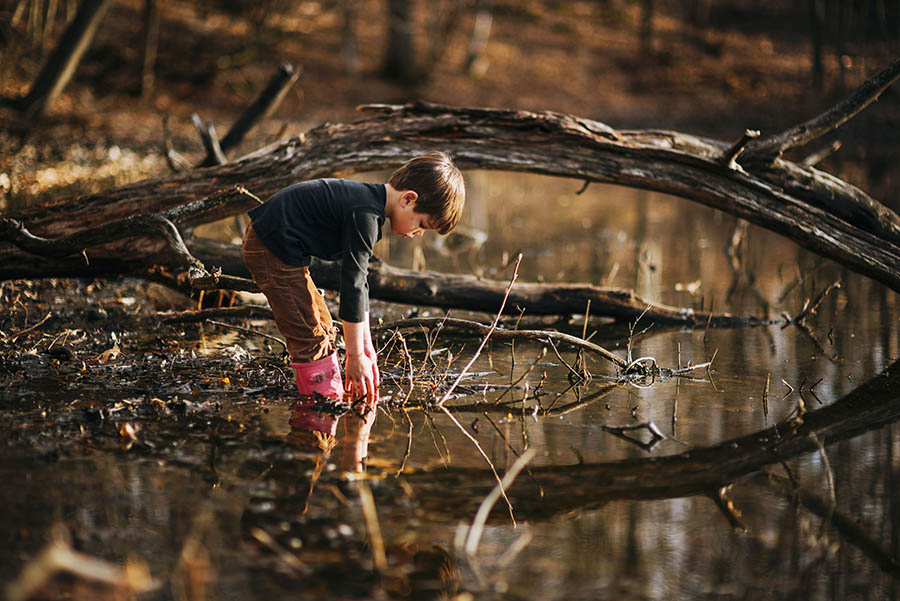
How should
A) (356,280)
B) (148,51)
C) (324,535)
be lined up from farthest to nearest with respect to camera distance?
(148,51) → (356,280) → (324,535)

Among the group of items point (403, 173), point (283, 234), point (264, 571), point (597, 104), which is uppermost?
point (597, 104)

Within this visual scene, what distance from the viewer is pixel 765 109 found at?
83.6ft

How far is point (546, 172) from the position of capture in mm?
6418

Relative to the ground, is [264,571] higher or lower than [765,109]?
lower

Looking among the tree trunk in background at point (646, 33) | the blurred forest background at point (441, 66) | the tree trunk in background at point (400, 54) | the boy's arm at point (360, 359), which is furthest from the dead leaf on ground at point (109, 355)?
the tree trunk in background at point (646, 33)

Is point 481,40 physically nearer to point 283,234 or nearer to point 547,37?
point 547,37

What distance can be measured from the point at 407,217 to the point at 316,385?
1127mm

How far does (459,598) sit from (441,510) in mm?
700

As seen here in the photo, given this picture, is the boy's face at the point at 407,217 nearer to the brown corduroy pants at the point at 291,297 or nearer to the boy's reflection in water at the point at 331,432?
the brown corduroy pants at the point at 291,297

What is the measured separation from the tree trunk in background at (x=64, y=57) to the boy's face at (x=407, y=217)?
36.1 feet

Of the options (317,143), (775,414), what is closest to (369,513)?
(775,414)

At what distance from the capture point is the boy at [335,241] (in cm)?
418

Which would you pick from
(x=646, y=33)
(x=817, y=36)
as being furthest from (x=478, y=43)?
(x=817, y=36)

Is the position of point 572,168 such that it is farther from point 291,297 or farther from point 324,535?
point 324,535
